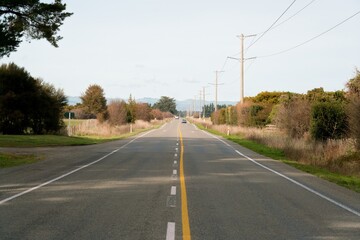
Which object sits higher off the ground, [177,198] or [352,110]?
[352,110]

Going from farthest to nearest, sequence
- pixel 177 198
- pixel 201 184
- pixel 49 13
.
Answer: pixel 49 13 → pixel 201 184 → pixel 177 198

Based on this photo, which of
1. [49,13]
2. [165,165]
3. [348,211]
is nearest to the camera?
[348,211]

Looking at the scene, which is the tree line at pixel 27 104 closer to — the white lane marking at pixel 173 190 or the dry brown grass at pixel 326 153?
the dry brown grass at pixel 326 153

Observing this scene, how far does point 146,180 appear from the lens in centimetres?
1384

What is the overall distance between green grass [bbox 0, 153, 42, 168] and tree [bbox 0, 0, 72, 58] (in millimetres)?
4881

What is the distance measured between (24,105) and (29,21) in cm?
2239

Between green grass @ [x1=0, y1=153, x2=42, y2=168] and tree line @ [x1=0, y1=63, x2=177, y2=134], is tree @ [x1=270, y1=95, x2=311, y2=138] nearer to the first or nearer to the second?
green grass @ [x1=0, y1=153, x2=42, y2=168]

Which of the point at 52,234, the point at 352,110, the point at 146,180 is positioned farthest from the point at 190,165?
the point at 52,234

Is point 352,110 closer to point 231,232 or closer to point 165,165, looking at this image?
point 165,165

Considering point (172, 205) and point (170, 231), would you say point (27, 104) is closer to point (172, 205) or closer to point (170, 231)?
point (172, 205)

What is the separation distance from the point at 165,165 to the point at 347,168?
7.60 meters

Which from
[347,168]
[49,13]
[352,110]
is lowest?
[347,168]

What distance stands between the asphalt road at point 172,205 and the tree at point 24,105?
2807 centimetres

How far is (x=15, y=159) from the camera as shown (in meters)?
20.8
